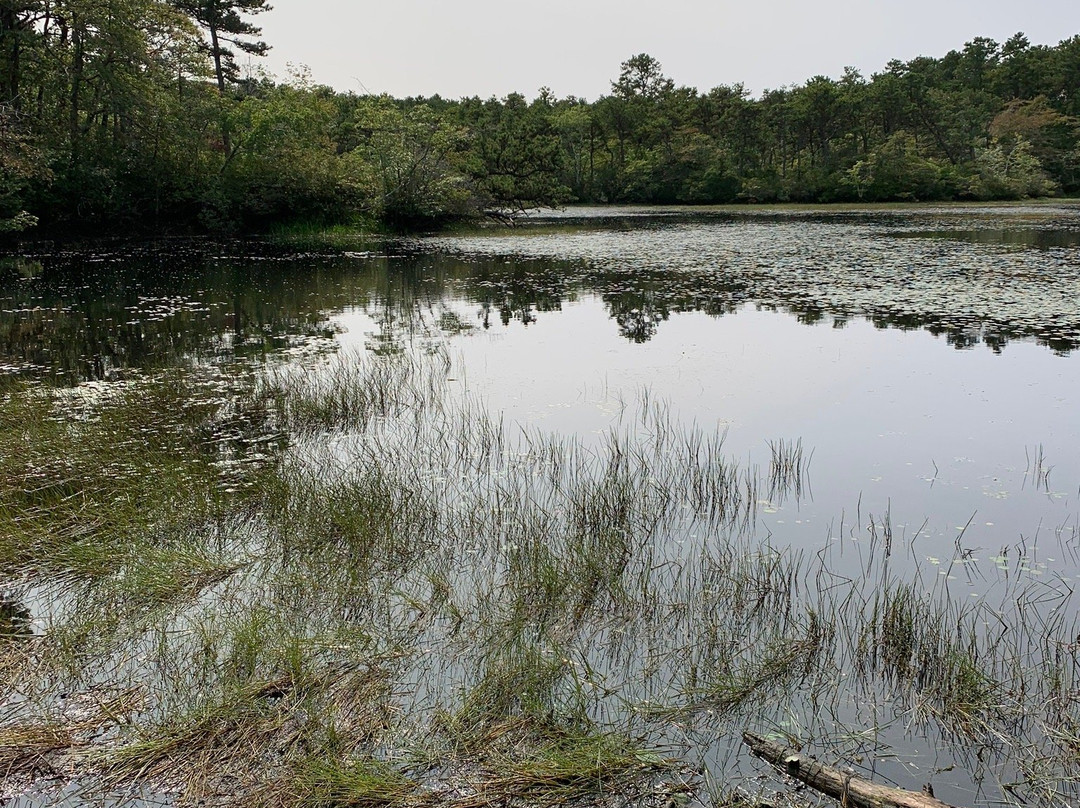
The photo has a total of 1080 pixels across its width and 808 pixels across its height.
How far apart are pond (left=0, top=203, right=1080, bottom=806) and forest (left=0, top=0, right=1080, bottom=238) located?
13893mm

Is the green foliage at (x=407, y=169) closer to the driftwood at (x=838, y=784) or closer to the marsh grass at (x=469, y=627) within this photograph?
the marsh grass at (x=469, y=627)

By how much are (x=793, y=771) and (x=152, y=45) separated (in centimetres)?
3175

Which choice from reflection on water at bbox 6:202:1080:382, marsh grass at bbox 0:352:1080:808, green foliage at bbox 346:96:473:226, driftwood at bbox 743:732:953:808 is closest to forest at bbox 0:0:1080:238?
green foliage at bbox 346:96:473:226

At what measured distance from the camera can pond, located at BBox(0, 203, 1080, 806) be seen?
3.46 metres

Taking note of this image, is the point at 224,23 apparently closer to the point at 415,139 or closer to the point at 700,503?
the point at 415,139

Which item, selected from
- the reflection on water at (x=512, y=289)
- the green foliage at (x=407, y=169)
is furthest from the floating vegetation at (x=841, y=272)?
the green foliage at (x=407, y=169)

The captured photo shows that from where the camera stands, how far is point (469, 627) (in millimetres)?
4117

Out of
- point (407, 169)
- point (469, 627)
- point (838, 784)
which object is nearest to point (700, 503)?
point (469, 627)

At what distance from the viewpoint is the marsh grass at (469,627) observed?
3090 millimetres

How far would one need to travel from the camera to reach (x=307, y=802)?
9.34 ft

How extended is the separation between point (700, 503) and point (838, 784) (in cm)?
312

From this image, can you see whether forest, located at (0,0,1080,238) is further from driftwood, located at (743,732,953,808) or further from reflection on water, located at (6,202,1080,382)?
driftwood, located at (743,732,953,808)

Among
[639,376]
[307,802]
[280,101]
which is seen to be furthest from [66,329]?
[280,101]

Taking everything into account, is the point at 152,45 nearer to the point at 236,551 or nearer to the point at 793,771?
the point at 236,551
